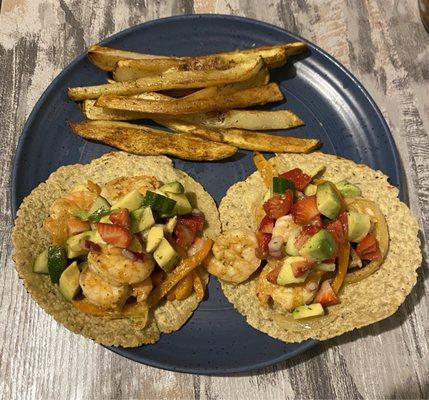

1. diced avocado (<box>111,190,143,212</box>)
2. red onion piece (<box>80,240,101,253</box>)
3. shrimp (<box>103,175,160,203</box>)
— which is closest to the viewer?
red onion piece (<box>80,240,101,253</box>)

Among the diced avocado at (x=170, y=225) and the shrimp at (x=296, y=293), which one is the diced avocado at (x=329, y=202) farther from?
the diced avocado at (x=170, y=225)

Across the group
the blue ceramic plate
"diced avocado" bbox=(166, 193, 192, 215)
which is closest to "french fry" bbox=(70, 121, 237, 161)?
the blue ceramic plate

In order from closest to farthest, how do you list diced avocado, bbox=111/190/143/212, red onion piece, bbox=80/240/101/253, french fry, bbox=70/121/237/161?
1. red onion piece, bbox=80/240/101/253
2. diced avocado, bbox=111/190/143/212
3. french fry, bbox=70/121/237/161

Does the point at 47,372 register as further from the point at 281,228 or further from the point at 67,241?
the point at 281,228

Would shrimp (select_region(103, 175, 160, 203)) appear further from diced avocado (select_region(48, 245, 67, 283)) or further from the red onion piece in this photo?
diced avocado (select_region(48, 245, 67, 283))

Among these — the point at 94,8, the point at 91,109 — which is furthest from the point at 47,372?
the point at 94,8

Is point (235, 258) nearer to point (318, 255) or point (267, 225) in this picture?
point (267, 225)
